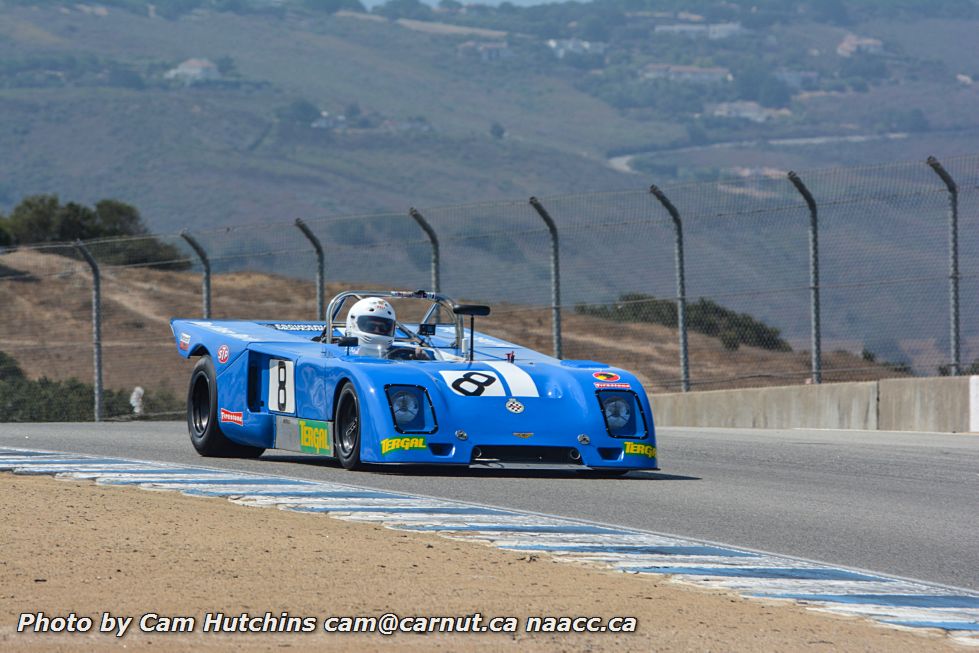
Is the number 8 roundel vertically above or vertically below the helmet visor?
below

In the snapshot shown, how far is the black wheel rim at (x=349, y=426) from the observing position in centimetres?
1205

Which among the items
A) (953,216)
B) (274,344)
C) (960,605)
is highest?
(953,216)

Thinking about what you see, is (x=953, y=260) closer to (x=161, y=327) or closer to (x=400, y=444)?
(x=400, y=444)

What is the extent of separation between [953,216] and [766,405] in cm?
287

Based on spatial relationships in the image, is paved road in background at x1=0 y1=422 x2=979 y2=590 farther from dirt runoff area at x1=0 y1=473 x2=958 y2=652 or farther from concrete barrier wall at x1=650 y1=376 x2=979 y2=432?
dirt runoff area at x1=0 y1=473 x2=958 y2=652

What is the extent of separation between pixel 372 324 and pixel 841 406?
289 inches

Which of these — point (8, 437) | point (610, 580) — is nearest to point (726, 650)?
point (610, 580)

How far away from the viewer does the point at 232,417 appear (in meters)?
13.4

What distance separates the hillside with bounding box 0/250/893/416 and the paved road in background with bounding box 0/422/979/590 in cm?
1955

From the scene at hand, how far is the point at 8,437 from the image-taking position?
15.5 meters

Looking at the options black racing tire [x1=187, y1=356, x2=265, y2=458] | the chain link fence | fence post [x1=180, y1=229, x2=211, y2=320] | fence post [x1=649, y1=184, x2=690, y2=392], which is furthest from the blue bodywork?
fence post [x1=180, y1=229, x2=211, y2=320]

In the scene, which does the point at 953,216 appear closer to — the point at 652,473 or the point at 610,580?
the point at 652,473

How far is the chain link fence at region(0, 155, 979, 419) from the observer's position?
19.4 metres

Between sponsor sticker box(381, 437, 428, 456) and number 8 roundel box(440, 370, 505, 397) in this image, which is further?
number 8 roundel box(440, 370, 505, 397)
